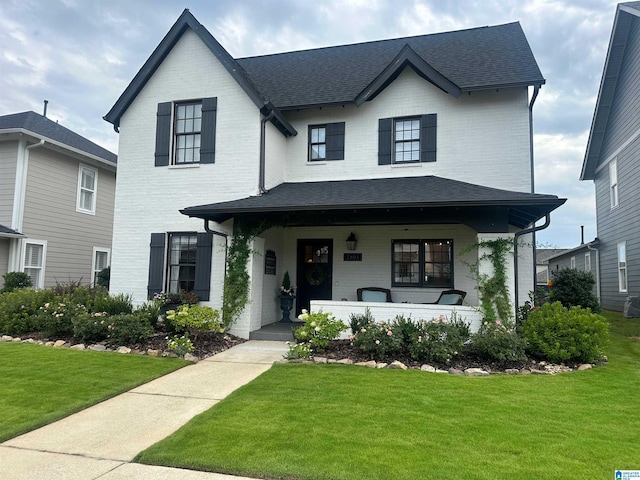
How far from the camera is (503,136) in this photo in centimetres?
1034

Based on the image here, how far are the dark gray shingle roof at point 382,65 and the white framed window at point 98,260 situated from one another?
8.86 metres

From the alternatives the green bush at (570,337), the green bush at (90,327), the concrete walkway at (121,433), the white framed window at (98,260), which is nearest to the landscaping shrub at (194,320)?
the green bush at (90,327)

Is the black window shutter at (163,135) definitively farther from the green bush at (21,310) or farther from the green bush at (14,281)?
the green bush at (14,281)

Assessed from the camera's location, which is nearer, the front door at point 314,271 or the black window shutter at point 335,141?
the black window shutter at point 335,141

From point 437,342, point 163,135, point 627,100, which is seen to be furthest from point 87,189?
point 627,100

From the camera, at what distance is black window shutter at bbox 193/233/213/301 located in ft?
33.8

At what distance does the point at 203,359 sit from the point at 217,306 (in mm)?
2394

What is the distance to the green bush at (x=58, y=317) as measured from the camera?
9062 millimetres

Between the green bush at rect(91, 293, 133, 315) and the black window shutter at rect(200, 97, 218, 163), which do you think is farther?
the black window shutter at rect(200, 97, 218, 163)

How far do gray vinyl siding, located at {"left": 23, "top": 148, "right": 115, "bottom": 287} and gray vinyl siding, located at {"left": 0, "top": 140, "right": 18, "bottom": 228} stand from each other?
0.41 m

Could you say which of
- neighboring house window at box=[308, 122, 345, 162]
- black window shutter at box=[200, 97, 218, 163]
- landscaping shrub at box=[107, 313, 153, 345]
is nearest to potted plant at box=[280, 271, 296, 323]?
neighboring house window at box=[308, 122, 345, 162]

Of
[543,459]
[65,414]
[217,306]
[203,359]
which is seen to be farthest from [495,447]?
[217,306]

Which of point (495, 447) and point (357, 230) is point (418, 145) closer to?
point (357, 230)

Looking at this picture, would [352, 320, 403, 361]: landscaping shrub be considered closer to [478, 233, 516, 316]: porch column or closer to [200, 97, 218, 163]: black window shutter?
[478, 233, 516, 316]: porch column
